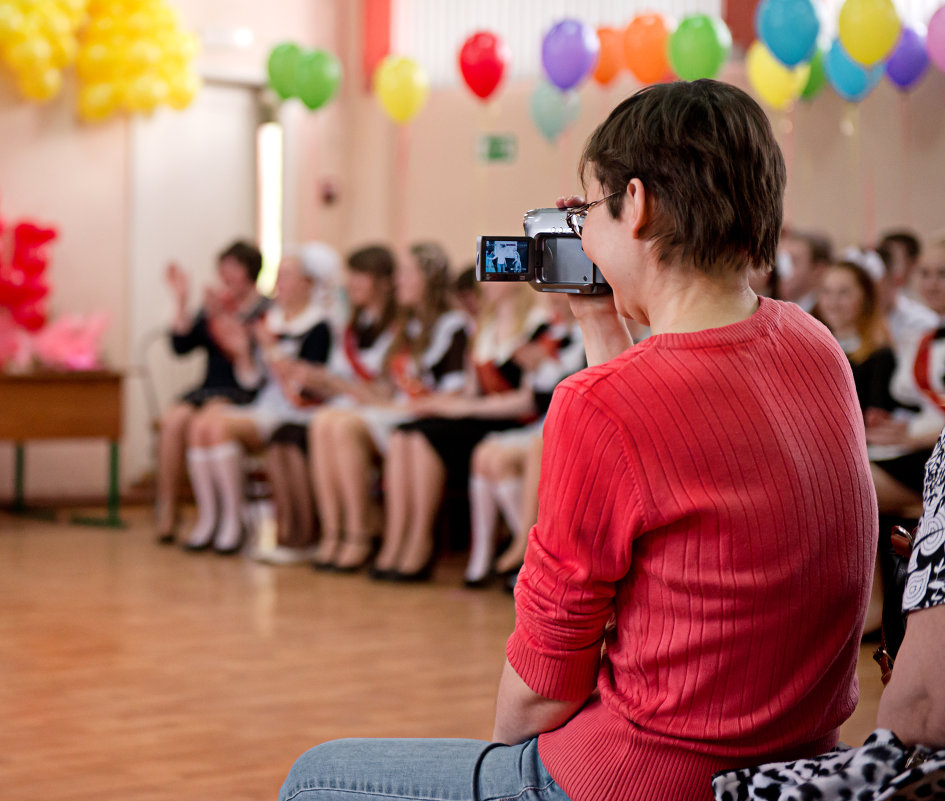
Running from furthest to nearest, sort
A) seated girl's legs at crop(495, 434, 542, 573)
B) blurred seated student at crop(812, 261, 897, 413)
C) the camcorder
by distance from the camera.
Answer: seated girl's legs at crop(495, 434, 542, 573)
blurred seated student at crop(812, 261, 897, 413)
the camcorder

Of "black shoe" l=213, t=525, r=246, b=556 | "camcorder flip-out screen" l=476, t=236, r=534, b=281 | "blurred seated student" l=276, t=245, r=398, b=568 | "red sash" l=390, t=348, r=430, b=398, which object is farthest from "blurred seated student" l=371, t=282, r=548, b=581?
"camcorder flip-out screen" l=476, t=236, r=534, b=281

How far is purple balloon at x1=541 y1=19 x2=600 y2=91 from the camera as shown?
234 inches

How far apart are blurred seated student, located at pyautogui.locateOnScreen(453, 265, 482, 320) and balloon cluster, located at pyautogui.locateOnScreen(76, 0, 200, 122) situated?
2.59 meters

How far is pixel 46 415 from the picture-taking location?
599 cm

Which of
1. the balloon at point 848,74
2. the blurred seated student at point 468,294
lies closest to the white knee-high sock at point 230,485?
the blurred seated student at point 468,294

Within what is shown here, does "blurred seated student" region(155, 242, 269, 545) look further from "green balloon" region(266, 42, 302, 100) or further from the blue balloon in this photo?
the blue balloon

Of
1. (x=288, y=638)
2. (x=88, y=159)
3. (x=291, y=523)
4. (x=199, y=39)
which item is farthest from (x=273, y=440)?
(x=199, y=39)

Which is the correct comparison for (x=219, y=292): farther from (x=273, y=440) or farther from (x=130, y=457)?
(x=130, y=457)

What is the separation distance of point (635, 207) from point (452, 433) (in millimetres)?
3901

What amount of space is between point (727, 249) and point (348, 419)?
416 centimetres

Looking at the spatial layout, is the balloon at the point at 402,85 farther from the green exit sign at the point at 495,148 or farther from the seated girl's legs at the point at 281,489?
the seated girl's legs at the point at 281,489

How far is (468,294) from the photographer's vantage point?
5379mm

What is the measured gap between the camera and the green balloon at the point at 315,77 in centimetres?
646

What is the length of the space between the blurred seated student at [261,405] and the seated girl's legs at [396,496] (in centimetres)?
66
